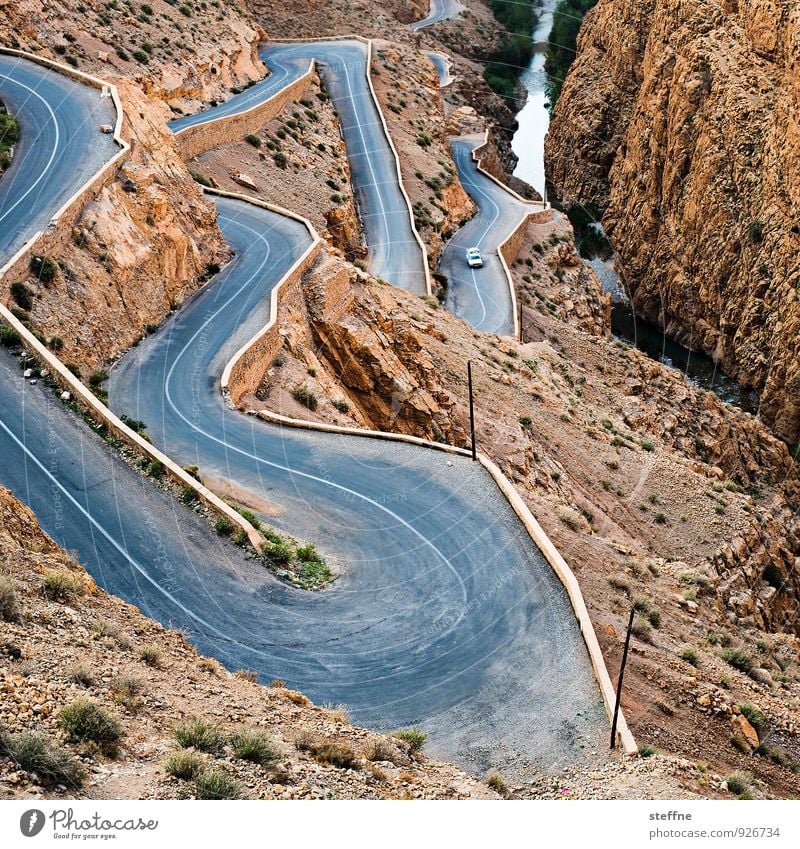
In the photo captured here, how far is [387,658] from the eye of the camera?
1709 centimetres

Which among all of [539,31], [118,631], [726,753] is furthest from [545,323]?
[539,31]

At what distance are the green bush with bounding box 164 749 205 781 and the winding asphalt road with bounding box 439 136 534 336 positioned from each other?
104ft

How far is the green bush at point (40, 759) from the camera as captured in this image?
10383 millimetres

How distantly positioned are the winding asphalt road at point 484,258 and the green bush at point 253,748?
100 feet

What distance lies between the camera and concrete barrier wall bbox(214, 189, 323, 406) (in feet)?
85.8

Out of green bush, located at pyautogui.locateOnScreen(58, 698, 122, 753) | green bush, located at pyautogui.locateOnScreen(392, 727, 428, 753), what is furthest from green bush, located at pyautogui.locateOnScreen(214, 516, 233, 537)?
green bush, located at pyautogui.locateOnScreen(58, 698, 122, 753)

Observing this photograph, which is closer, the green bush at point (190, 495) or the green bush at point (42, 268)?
the green bush at point (190, 495)

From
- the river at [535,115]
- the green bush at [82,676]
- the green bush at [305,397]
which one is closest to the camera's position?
the green bush at [82,676]

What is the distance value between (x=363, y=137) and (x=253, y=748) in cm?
4652

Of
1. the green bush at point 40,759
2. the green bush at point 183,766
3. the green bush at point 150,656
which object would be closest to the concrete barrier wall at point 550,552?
the green bush at point 183,766

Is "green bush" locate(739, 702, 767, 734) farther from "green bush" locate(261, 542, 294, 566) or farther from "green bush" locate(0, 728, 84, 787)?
"green bush" locate(0, 728, 84, 787)

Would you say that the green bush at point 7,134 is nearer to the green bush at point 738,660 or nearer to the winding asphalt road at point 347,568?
the winding asphalt road at point 347,568

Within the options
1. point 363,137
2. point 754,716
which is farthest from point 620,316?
point 754,716
